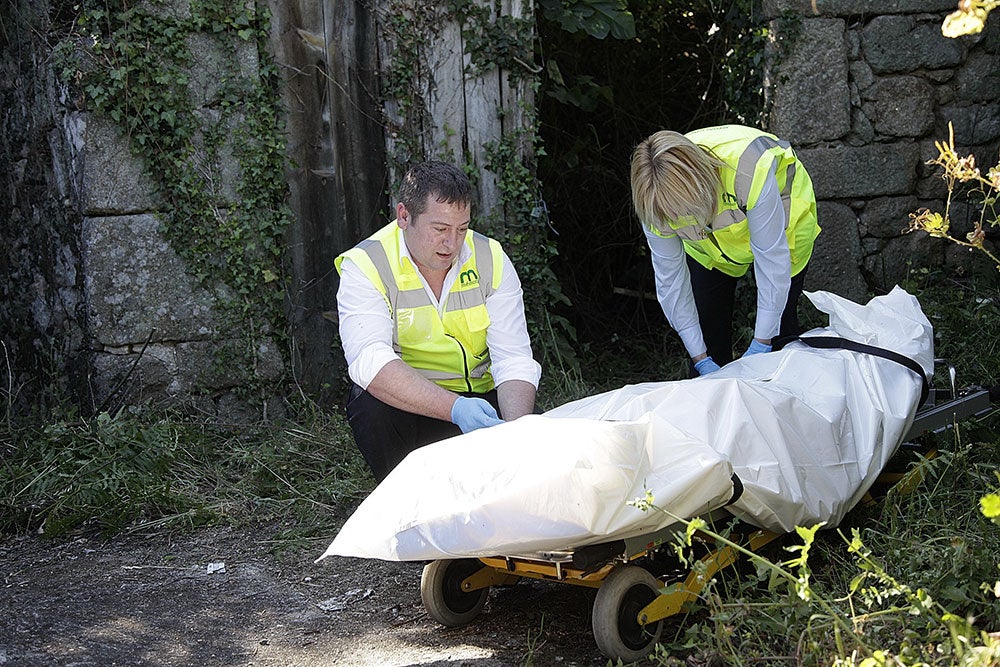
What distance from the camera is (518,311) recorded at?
3447 mm

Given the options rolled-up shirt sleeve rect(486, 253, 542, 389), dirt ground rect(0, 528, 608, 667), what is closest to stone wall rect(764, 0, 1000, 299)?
rolled-up shirt sleeve rect(486, 253, 542, 389)

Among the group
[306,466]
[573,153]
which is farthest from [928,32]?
[306,466]

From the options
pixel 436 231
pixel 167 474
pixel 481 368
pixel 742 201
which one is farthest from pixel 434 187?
pixel 167 474

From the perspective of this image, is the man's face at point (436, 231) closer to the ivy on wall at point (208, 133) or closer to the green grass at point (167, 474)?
the green grass at point (167, 474)

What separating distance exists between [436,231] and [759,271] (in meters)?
1.24

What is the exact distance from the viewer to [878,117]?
5.05 metres

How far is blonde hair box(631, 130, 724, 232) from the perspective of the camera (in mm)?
3414

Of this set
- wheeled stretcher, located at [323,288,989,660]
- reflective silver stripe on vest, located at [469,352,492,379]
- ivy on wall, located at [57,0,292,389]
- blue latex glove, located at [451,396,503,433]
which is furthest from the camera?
ivy on wall, located at [57,0,292,389]

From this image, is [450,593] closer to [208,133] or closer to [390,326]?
[390,326]

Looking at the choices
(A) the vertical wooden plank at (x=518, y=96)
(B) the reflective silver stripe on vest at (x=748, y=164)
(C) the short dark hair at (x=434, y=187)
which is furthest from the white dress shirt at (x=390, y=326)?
(A) the vertical wooden plank at (x=518, y=96)

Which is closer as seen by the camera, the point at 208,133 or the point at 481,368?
the point at 481,368

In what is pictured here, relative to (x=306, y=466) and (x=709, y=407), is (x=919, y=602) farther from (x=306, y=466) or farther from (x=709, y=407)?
(x=306, y=466)

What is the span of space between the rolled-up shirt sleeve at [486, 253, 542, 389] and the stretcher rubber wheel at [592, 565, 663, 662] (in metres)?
0.94

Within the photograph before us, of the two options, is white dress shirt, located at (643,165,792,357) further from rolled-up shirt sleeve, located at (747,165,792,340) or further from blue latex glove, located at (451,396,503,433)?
blue latex glove, located at (451,396,503,433)
